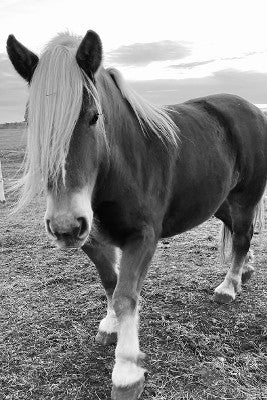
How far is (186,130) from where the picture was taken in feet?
9.70

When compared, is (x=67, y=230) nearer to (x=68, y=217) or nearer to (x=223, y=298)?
(x=68, y=217)

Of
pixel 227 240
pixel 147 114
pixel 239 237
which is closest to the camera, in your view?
pixel 147 114

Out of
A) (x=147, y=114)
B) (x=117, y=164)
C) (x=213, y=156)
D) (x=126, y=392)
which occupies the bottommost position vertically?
(x=126, y=392)

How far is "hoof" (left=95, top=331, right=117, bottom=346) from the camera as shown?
9.63 ft

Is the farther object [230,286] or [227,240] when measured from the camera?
[227,240]

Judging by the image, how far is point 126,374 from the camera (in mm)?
2350

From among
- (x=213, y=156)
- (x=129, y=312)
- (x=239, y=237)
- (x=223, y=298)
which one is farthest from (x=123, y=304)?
(x=239, y=237)

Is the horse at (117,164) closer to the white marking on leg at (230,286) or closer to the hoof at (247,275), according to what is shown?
the white marking on leg at (230,286)

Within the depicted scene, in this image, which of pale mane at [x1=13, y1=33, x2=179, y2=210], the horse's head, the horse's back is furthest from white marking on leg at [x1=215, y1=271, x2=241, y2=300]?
pale mane at [x1=13, y1=33, x2=179, y2=210]

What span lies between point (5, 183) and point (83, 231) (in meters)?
9.03

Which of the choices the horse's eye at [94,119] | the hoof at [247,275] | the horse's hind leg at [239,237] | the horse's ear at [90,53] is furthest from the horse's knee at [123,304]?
the hoof at [247,275]

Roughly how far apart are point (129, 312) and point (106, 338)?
0.71m

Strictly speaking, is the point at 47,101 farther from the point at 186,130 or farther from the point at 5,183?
the point at 5,183

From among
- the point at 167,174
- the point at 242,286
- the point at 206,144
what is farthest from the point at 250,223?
the point at 167,174
